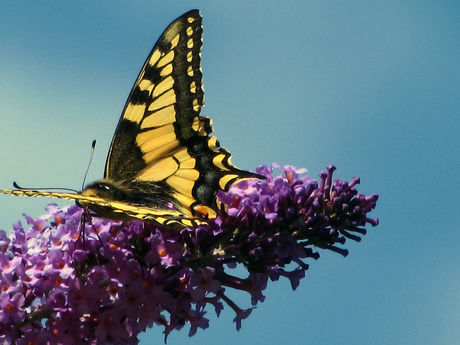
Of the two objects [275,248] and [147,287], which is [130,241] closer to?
[147,287]

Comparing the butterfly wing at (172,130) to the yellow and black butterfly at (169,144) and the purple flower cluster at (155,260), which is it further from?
the purple flower cluster at (155,260)

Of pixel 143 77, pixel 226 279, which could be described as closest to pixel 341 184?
pixel 226 279

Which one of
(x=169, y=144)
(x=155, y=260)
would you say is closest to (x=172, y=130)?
(x=169, y=144)

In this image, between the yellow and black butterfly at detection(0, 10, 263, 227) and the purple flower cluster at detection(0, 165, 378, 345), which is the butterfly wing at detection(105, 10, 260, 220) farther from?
Result: the purple flower cluster at detection(0, 165, 378, 345)

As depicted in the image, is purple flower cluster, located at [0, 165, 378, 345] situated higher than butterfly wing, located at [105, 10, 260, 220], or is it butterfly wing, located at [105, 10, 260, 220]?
butterfly wing, located at [105, 10, 260, 220]

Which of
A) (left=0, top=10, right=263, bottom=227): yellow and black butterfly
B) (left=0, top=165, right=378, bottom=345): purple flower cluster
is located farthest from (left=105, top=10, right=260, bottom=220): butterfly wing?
(left=0, top=165, right=378, bottom=345): purple flower cluster

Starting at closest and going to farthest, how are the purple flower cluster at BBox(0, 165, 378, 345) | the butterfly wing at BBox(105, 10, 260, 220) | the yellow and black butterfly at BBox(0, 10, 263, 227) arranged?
1. the purple flower cluster at BBox(0, 165, 378, 345)
2. the yellow and black butterfly at BBox(0, 10, 263, 227)
3. the butterfly wing at BBox(105, 10, 260, 220)

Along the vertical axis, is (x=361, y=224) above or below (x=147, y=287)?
above

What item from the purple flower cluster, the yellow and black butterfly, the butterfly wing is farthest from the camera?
the butterfly wing

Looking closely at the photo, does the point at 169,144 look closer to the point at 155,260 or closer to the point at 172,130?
the point at 172,130

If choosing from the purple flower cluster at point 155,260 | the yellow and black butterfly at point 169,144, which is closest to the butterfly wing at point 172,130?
the yellow and black butterfly at point 169,144
